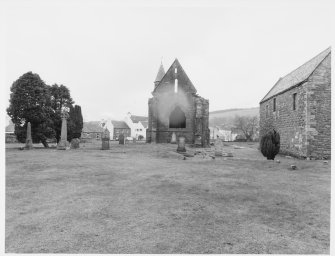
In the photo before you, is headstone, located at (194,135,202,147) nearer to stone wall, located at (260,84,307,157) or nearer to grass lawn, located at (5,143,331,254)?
stone wall, located at (260,84,307,157)

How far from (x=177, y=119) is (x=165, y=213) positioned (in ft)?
79.0

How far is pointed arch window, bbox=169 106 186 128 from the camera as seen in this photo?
28.7 meters

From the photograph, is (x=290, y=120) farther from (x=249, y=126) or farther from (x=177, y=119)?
(x=249, y=126)

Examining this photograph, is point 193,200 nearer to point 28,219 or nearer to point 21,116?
point 28,219

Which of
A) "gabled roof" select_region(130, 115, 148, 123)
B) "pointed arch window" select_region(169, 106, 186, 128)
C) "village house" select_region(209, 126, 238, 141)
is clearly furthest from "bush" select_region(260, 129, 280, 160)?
"village house" select_region(209, 126, 238, 141)

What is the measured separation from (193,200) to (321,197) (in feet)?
11.9

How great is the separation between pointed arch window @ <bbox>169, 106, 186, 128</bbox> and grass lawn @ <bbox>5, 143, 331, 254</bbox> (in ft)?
66.0

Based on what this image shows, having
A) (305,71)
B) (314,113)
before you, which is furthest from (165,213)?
(305,71)

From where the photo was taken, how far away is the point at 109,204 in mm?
5547

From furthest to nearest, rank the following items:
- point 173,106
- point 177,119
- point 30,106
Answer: point 177,119 < point 173,106 < point 30,106

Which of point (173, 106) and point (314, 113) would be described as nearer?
point (314, 113)

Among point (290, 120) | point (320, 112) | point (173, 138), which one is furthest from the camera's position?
point (173, 138)

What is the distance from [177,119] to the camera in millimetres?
28875

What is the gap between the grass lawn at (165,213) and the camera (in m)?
3.87
